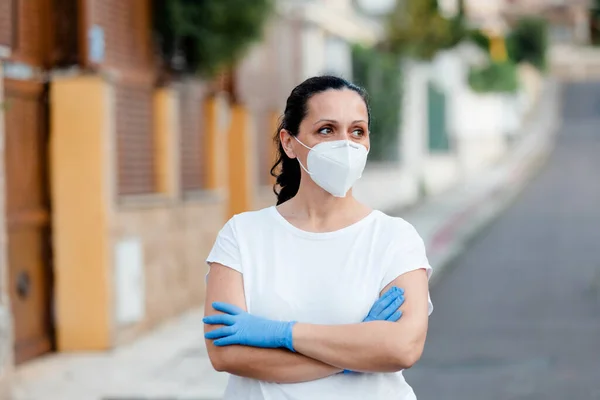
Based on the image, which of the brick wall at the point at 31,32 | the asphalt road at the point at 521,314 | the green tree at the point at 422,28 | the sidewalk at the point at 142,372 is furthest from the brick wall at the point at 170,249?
the green tree at the point at 422,28

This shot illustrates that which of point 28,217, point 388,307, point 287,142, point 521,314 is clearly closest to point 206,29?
point 28,217

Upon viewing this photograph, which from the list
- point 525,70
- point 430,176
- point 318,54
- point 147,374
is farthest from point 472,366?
point 525,70

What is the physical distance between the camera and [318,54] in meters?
25.6

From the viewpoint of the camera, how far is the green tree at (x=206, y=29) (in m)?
14.8

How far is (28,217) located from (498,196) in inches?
866

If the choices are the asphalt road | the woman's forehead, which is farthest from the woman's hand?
the asphalt road

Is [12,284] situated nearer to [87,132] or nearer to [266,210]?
[87,132]

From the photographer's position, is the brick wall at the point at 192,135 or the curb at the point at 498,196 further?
the curb at the point at 498,196

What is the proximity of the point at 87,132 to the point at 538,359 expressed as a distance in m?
4.61

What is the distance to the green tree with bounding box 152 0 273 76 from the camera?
1482 cm

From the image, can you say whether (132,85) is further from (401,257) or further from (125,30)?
(401,257)

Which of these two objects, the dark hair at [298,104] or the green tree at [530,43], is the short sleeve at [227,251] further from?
the green tree at [530,43]

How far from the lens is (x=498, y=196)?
32.3m

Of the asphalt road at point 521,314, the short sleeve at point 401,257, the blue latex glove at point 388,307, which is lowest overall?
the asphalt road at point 521,314
